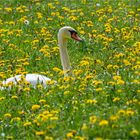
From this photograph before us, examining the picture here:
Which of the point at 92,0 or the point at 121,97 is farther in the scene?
the point at 92,0

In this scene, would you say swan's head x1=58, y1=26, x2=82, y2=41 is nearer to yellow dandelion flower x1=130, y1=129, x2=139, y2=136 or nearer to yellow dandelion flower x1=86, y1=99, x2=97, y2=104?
yellow dandelion flower x1=86, y1=99, x2=97, y2=104

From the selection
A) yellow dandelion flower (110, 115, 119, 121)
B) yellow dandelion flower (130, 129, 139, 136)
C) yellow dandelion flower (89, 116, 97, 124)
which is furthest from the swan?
yellow dandelion flower (130, 129, 139, 136)

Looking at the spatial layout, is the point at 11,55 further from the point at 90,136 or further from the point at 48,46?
the point at 90,136

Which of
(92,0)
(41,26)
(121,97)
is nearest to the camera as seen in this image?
(121,97)

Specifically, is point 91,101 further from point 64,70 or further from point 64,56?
point 64,56

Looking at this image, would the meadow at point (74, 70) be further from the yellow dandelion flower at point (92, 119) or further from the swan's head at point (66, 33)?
the swan's head at point (66, 33)

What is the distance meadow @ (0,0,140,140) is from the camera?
8.08m

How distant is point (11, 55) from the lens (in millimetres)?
13859

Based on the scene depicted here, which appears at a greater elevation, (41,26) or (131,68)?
(41,26)

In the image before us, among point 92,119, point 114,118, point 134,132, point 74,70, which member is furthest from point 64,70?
point 134,132

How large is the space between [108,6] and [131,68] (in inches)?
288

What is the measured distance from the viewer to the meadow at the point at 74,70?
808 centimetres

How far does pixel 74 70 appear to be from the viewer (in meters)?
11.1

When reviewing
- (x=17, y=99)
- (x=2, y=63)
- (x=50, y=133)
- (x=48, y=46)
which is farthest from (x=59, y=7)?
(x=50, y=133)
